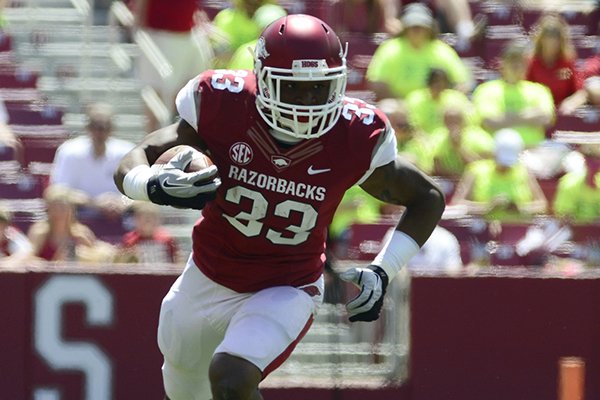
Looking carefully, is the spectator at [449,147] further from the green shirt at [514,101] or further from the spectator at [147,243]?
the spectator at [147,243]

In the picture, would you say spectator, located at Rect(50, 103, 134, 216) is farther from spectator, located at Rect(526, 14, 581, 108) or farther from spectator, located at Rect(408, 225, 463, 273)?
spectator, located at Rect(526, 14, 581, 108)

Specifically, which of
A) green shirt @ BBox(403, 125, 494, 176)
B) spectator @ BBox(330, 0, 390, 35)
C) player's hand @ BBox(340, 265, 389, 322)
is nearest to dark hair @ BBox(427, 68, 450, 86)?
green shirt @ BBox(403, 125, 494, 176)

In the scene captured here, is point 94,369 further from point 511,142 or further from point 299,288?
point 511,142

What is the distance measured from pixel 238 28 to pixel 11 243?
268 cm

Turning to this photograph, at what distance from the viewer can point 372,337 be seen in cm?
736

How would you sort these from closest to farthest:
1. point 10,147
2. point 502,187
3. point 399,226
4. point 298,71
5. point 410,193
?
point 298,71
point 410,193
point 399,226
point 502,187
point 10,147

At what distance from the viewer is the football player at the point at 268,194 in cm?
484

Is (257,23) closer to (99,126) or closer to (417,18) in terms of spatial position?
(417,18)

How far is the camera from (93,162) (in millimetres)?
8539

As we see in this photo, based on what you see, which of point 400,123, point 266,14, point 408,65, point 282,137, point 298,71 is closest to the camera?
point 298,71

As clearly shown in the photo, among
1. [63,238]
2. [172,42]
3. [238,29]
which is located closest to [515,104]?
[238,29]

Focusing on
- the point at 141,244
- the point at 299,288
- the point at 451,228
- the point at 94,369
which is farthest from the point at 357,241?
the point at 299,288

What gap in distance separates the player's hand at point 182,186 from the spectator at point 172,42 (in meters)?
4.84

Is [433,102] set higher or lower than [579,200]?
higher
